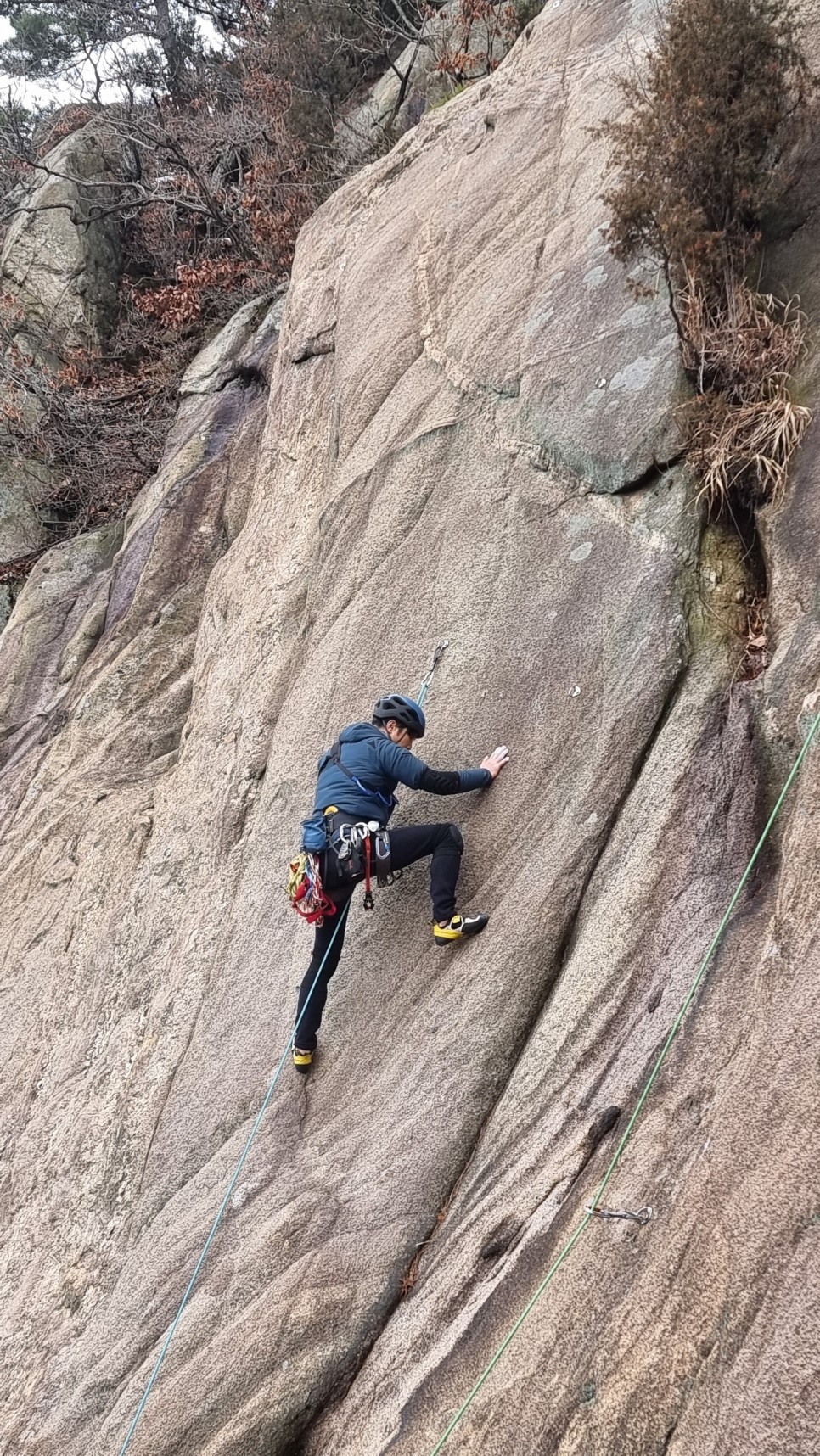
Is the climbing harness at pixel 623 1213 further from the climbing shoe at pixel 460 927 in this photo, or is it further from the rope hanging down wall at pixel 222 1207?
the rope hanging down wall at pixel 222 1207

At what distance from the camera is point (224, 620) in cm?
1155

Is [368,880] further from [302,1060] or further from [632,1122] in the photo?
[632,1122]

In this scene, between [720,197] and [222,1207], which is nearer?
[222,1207]

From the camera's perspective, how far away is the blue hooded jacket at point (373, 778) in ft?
24.6

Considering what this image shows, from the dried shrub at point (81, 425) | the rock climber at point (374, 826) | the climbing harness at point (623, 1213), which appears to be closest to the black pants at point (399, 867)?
the rock climber at point (374, 826)

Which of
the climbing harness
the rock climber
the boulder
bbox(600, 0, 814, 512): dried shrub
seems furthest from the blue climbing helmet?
the boulder

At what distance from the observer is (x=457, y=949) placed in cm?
733

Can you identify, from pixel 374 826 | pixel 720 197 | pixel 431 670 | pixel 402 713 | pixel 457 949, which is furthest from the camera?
pixel 431 670

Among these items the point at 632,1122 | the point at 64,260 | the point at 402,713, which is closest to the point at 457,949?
the point at 402,713

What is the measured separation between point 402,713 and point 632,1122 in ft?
10.6

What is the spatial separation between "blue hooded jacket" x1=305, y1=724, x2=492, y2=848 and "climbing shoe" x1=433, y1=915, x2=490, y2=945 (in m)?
0.86

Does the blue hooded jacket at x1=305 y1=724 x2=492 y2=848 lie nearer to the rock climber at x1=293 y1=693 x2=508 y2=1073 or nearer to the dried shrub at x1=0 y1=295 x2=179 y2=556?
the rock climber at x1=293 y1=693 x2=508 y2=1073

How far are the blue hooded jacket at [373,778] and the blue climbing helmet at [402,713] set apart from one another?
0.46 ft

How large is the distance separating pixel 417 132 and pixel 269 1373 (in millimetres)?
12542
